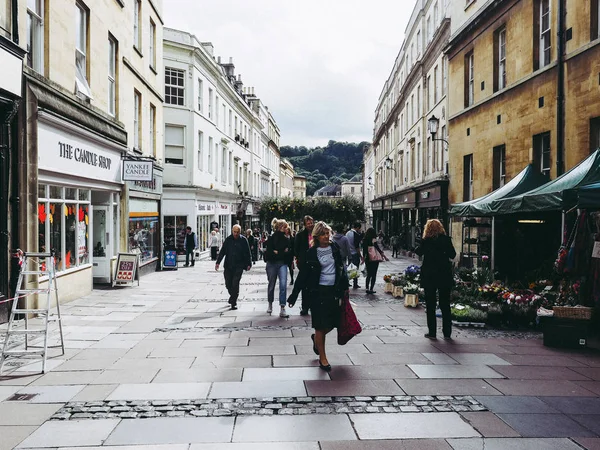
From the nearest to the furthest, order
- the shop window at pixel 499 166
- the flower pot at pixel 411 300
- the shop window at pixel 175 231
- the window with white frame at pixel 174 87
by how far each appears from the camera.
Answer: the flower pot at pixel 411 300
the shop window at pixel 499 166
the shop window at pixel 175 231
the window with white frame at pixel 174 87

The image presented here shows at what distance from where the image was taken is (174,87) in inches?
1089

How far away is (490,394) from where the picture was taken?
5.73 metres

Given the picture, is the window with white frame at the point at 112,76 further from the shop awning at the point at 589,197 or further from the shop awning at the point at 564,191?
the shop awning at the point at 589,197

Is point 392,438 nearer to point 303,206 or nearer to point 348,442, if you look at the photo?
point 348,442

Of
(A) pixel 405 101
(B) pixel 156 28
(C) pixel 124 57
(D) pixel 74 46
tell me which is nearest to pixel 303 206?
(A) pixel 405 101

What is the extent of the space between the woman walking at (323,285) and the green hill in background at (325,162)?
12966 cm

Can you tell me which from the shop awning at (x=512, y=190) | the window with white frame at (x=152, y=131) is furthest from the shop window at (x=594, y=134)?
the window with white frame at (x=152, y=131)

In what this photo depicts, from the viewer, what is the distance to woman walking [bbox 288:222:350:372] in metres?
6.77

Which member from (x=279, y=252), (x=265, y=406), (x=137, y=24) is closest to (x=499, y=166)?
(x=279, y=252)

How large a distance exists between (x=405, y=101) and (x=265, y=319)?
1173 inches

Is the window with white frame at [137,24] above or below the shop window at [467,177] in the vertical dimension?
above

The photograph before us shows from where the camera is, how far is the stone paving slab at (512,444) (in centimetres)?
436

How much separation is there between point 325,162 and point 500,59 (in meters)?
125

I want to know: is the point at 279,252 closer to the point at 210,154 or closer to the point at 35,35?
the point at 35,35
